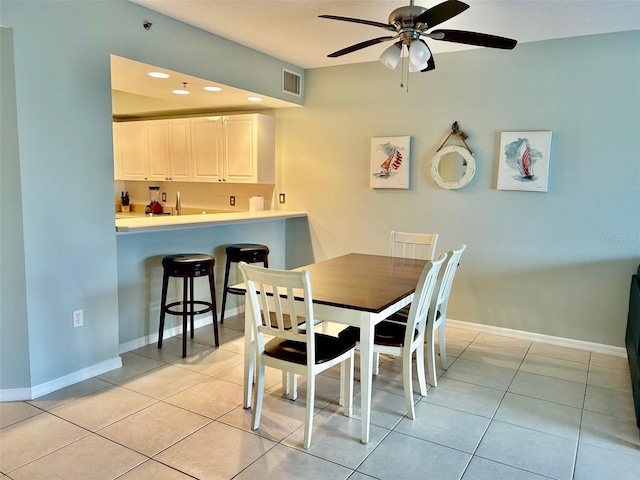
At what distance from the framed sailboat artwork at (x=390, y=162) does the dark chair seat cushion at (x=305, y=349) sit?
2.28 metres

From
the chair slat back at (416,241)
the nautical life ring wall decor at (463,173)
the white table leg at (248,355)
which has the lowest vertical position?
the white table leg at (248,355)

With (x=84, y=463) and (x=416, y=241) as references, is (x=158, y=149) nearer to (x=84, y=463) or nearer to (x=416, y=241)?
(x=416, y=241)

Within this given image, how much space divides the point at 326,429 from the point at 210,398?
0.79m

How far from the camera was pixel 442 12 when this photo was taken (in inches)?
90.0

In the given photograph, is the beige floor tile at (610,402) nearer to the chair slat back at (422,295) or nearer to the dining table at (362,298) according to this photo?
the chair slat back at (422,295)

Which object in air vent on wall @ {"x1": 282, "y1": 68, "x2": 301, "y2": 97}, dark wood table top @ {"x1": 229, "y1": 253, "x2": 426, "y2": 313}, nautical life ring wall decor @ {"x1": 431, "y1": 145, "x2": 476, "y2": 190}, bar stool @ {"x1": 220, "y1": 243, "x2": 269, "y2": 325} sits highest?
air vent on wall @ {"x1": 282, "y1": 68, "x2": 301, "y2": 97}

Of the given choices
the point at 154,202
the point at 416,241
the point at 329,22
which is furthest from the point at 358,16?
the point at 154,202

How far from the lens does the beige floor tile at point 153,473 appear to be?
6.75ft

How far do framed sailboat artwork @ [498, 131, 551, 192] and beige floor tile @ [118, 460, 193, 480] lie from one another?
3.31 meters

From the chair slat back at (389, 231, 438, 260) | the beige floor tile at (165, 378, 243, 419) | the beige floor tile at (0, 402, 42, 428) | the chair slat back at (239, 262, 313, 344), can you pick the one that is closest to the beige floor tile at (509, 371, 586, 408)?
the chair slat back at (389, 231, 438, 260)

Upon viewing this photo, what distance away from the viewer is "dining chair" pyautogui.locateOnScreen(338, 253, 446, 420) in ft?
8.15

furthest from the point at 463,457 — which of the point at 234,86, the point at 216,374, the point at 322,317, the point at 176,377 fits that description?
Result: the point at 234,86

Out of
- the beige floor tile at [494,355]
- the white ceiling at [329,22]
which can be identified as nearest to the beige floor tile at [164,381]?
the beige floor tile at [494,355]

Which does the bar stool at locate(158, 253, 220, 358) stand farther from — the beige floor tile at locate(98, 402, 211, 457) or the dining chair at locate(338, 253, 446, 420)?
the dining chair at locate(338, 253, 446, 420)
